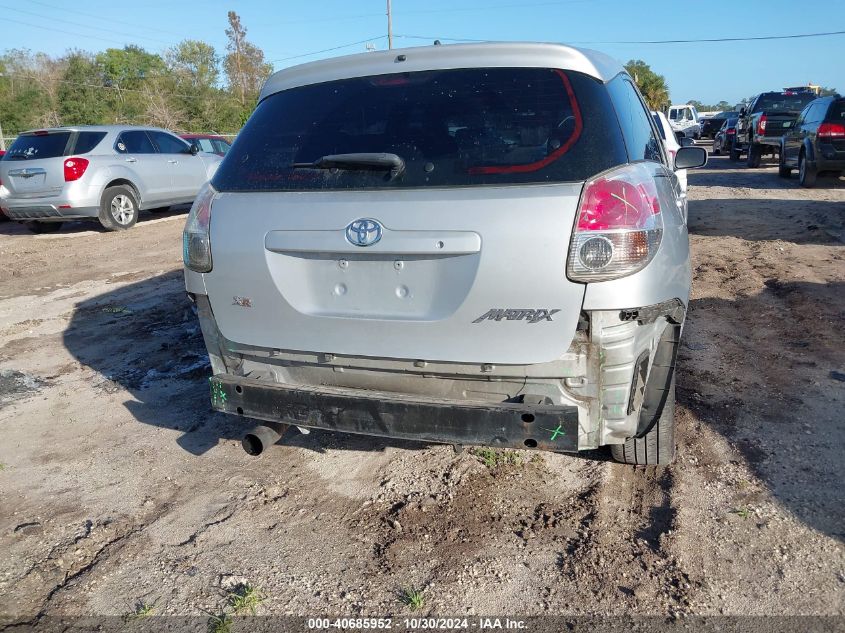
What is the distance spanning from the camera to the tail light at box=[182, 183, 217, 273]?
10.1 ft

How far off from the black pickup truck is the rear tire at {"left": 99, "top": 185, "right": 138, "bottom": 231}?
15.4m

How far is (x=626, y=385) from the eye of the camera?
8.75 feet

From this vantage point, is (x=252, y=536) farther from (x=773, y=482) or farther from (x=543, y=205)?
(x=773, y=482)

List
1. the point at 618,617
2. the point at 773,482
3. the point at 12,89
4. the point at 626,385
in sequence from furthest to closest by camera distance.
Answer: the point at 12,89
the point at 773,482
the point at 626,385
the point at 618,617

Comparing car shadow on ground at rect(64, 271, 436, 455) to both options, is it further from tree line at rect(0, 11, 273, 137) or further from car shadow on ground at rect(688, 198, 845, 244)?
tree line at rect(0, 11, 273, 137)

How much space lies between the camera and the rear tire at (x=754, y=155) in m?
19.9

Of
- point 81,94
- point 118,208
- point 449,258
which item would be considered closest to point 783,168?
point 118,208

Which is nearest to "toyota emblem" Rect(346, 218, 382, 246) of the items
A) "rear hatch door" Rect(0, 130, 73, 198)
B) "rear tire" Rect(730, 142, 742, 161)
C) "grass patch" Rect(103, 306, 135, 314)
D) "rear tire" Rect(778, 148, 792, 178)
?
"grass patch" Rect(103, 306, 135, 314)

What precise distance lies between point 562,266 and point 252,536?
1753mm

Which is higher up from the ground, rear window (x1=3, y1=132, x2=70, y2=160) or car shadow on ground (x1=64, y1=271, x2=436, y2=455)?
rear window (x1=3, y1=132, x2=70, y2=160)

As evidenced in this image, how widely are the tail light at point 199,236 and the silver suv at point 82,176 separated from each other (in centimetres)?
947

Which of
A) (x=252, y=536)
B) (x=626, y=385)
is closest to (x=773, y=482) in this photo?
(x=626, y=385)

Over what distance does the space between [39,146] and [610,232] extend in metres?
11.8

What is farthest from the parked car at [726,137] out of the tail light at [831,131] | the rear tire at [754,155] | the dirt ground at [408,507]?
the dirt ground at [408,507]
